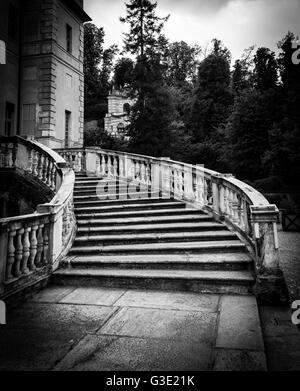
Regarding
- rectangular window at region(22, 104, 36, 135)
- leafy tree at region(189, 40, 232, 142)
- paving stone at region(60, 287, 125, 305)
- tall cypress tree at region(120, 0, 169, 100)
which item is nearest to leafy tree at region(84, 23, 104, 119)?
leafy tree at region(189, 40, 232, 142)

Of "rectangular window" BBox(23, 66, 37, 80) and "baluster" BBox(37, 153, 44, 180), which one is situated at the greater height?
"rectangular window" BBox(23, 66, 37, 80)

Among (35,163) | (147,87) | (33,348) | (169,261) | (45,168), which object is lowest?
(33,348)

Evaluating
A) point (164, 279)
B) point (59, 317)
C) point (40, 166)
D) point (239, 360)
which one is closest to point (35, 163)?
point (40, 166)

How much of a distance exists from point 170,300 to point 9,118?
1753 centimetres

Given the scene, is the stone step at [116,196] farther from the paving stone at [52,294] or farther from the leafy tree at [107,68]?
the leafy tree at [107,68]

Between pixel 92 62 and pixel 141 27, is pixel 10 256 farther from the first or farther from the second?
pixel 92 62

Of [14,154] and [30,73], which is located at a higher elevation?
[30,73]

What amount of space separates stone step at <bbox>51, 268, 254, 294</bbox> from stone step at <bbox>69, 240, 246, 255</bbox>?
766 mm

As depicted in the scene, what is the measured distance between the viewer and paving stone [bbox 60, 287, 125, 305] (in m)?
5.11

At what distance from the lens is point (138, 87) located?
94.9 feet

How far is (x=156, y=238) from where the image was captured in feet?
24.4

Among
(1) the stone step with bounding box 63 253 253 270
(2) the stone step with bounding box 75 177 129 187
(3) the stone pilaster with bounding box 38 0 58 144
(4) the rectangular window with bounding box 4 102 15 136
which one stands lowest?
(1) the stone step with bounding box 63 253 253 270

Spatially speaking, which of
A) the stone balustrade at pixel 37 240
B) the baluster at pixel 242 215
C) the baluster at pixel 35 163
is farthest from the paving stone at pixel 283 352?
the baluster at pixel 35 163

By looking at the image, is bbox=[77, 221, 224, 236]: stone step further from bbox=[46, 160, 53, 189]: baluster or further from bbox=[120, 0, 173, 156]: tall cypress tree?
bbox=[120, 0, 173, 156]: tall cypress tree
